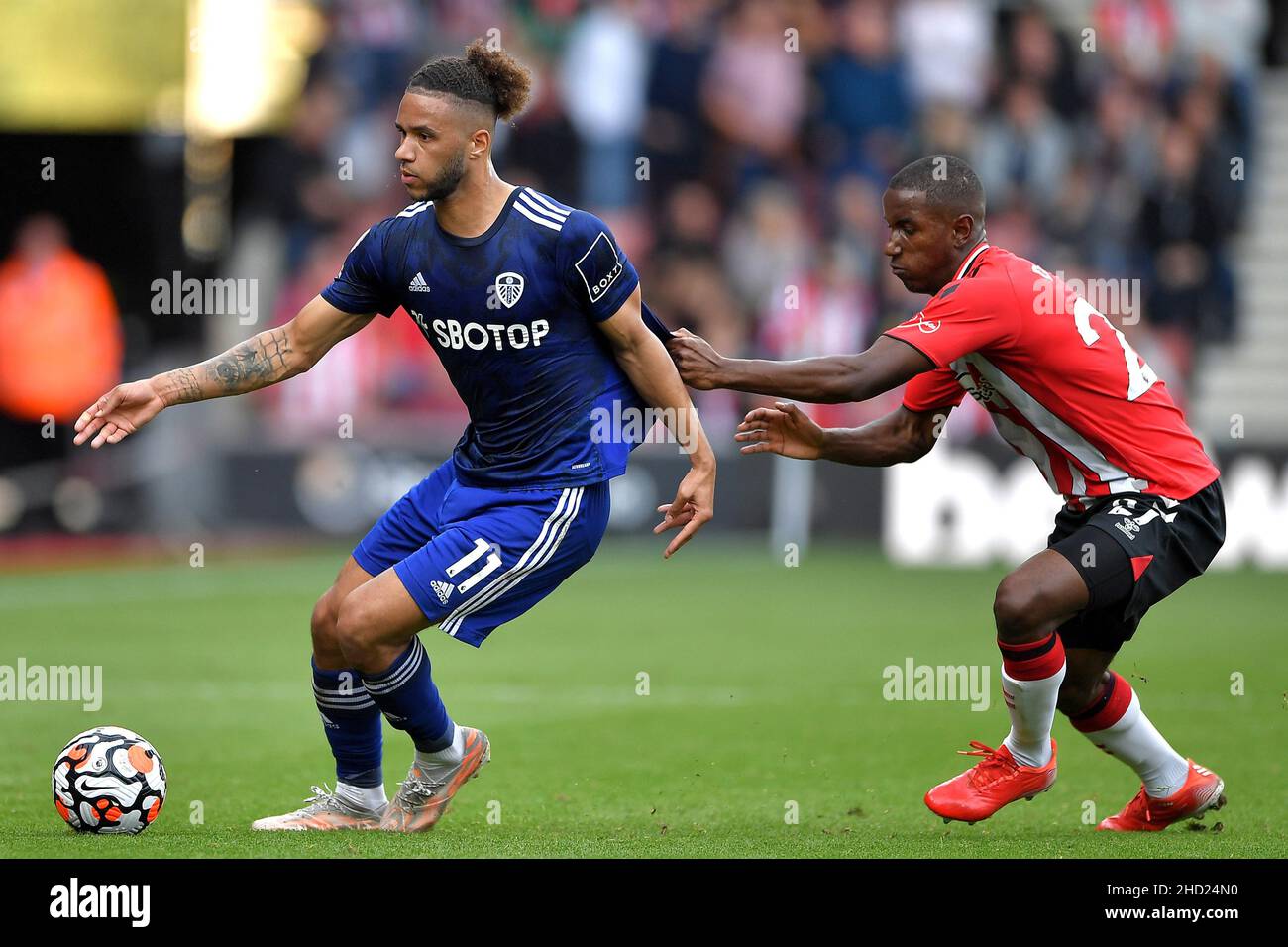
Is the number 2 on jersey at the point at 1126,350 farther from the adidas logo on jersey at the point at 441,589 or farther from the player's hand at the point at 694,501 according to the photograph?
the adidas logo on jersey at the point at 441,589

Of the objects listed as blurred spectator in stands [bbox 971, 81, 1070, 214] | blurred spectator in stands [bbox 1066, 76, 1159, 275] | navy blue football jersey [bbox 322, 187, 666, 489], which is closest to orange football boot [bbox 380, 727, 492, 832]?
navy blue football jersey [bbox 322, 187, 666, 489]

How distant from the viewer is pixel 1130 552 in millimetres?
6371

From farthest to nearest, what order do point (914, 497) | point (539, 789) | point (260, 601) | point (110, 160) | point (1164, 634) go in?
point (110, 160)
point (914, 497)
point (260, 601)
point (1164, 634)
point (539, 789)

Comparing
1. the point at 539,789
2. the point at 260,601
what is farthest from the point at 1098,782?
the point at 260,601

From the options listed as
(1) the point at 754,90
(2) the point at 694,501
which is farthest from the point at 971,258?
(1) the point at 754,90

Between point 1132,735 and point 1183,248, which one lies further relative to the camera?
point 1183,248

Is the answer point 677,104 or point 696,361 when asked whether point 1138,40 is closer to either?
point 677,104

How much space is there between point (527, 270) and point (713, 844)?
1.95m

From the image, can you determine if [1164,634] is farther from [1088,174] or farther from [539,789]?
[1088,174]

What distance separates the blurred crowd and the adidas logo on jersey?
12.1m

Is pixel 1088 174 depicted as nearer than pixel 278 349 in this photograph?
No

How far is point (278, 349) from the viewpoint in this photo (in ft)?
21.8

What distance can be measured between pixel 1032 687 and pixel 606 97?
1343 centimetres

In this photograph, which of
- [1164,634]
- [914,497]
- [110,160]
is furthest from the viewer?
[110,160]
